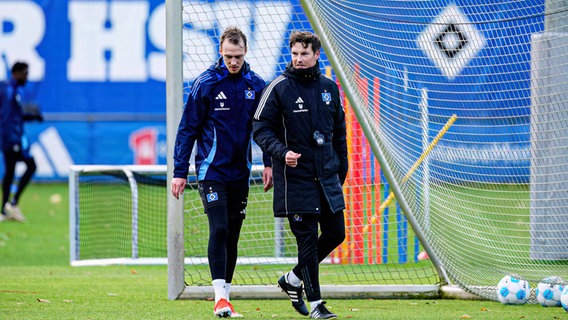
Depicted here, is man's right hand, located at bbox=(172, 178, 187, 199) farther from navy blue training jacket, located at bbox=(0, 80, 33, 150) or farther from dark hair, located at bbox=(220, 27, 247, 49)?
navy blue training jacket, located at bbox=(0, 80, 33, 150)

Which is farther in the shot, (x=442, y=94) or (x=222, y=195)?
(x=442, y=94)

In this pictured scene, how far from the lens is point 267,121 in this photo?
6.22 metres

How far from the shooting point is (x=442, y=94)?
24.6ft

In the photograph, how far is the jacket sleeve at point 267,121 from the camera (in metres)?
6.16

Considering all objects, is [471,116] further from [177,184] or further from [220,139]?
[177,184]

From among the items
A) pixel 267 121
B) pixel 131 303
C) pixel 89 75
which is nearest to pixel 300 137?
pixel 267 121

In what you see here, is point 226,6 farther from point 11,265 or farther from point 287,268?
point 11,265

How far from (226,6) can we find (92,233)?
6.03 m

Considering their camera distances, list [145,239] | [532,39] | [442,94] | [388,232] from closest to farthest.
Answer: [532,39], [442,94], [388,232], [145,239]

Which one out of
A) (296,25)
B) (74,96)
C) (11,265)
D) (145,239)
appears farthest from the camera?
(74,96)

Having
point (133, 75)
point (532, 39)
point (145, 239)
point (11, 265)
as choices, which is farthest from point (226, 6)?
point (133, 75)

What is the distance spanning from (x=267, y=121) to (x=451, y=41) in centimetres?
165

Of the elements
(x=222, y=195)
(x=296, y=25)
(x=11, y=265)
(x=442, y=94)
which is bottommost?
(x=11, y=265)

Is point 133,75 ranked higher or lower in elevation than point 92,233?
higher
